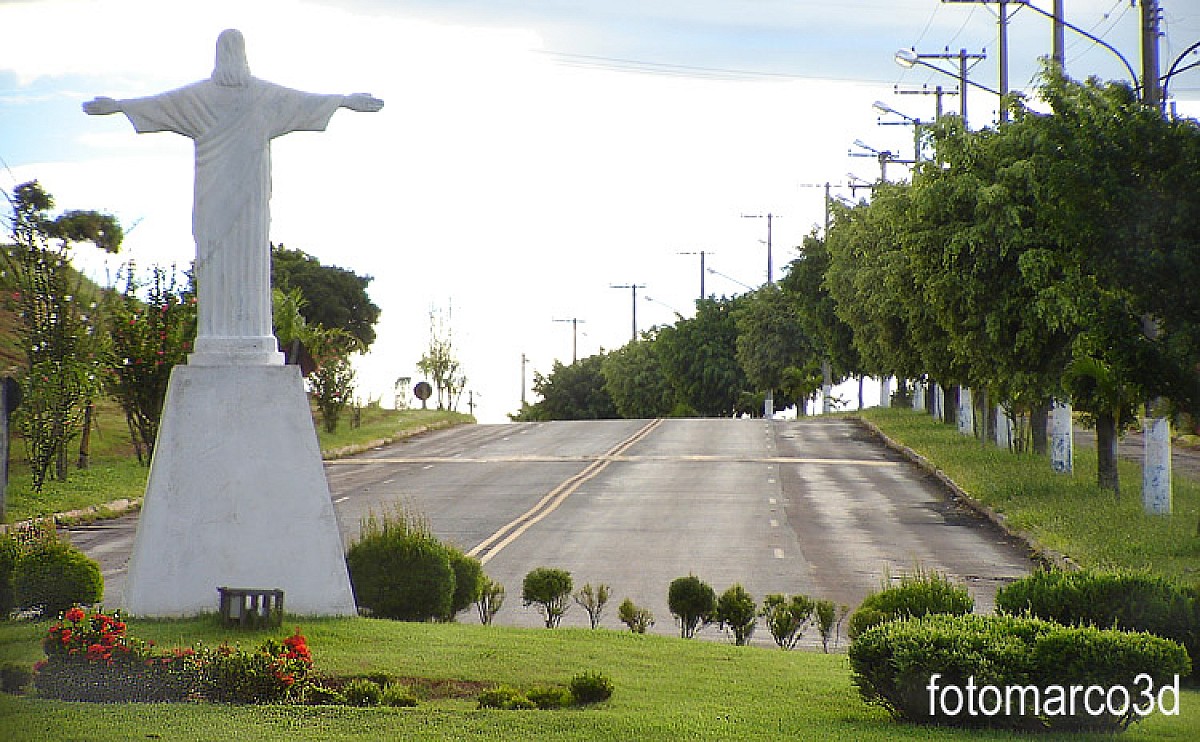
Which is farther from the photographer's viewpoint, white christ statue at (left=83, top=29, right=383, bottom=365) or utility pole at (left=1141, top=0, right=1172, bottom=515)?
utility pole at (left=1141, top=0, right=1172, bottom=515)

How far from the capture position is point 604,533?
77.3 ft

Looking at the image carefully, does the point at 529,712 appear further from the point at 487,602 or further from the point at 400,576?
the point at 487,602

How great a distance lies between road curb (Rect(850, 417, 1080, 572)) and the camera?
19.5m

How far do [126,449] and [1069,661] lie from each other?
115ft

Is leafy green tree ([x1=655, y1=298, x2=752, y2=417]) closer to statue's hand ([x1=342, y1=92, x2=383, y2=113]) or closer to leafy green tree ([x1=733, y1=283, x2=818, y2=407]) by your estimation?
leafy green tree ([x1=733, y1=283, x2=818, y2=407])

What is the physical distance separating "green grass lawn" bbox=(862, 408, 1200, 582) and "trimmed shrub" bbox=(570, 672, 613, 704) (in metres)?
6.40

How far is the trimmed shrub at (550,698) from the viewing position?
9180 mm

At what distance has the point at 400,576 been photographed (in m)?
13.2

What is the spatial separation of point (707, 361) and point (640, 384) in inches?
418

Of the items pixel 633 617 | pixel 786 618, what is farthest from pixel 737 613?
pixel 633 617

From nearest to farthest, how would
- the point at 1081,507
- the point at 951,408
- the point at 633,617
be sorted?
the point at 633,617 < the point at 1081,507 < the point at 951,408

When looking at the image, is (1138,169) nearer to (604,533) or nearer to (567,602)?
(567,602)

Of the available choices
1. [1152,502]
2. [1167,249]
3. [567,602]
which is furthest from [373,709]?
[1152,502]

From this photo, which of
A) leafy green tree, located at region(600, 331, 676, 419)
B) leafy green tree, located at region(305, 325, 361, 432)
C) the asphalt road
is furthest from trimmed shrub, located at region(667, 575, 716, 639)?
leafy green tree, located at region(600, 331, 676, 419)
